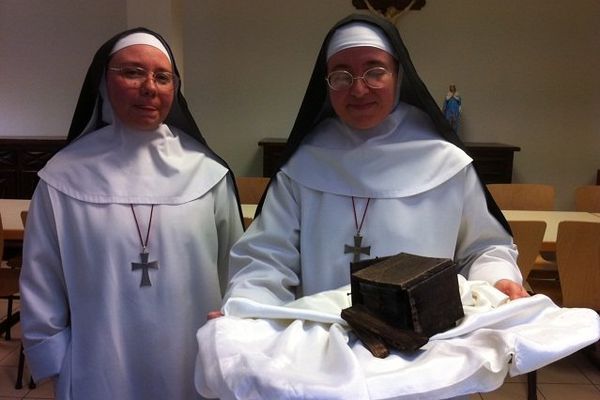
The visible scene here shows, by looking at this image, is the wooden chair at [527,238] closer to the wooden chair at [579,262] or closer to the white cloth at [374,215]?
the wooden chair at [579,262]

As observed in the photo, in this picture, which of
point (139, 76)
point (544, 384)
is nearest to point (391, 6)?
point (544, 384)

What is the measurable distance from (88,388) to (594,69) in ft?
22.3

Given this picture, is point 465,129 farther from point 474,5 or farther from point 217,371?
point 217,371

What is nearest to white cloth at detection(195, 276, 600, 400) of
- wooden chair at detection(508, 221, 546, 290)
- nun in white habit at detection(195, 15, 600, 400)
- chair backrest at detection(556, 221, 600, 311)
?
nun in white habit at detection(195, 15, 600, 400)

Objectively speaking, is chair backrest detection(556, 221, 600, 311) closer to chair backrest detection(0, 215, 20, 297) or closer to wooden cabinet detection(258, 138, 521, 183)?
wooden cabinet detection(258, 138, 521, 183)

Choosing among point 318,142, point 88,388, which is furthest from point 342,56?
point 88,388

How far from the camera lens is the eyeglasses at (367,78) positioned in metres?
1.57

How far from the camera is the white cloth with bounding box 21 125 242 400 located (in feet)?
5.83

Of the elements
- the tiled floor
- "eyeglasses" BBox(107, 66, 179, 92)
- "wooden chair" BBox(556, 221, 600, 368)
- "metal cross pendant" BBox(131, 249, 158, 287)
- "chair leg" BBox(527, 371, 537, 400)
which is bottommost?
the tiled floor

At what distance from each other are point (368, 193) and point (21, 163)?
18.7 feet

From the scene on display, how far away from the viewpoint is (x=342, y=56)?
5.26 ft

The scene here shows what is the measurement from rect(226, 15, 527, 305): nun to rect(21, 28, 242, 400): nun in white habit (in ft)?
0.96

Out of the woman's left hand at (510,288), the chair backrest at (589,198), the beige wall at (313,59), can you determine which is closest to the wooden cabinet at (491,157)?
the beige wall at (313,59)

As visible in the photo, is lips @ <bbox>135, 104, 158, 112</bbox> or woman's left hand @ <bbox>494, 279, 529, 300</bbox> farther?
lips @ <bbox>135, 104, 158, 112</bbox>
